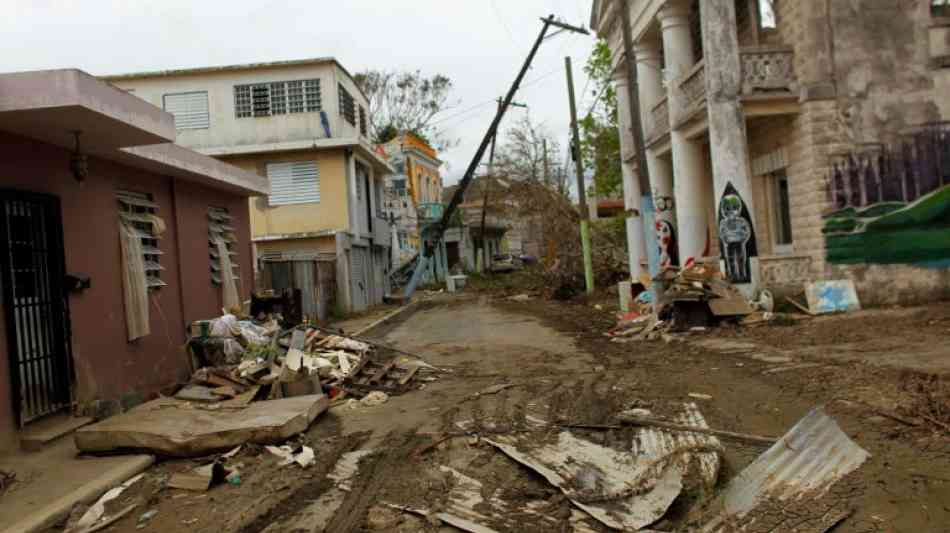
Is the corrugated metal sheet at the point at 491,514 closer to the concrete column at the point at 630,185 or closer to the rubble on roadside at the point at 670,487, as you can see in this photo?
the rubble on roadside at the point at 670,487

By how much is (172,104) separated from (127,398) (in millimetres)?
19215

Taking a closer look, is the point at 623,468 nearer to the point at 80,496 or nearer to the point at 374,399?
the point at 80,496

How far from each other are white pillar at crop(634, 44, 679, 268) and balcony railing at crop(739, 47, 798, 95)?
5569 mm

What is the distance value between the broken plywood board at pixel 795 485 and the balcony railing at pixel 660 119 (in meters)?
13.5

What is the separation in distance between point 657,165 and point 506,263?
Answer: 27.9m

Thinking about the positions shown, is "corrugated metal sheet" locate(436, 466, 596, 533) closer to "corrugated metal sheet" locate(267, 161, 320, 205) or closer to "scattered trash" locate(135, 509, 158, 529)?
"scattered trash" locate(135, 509, 158, 529)

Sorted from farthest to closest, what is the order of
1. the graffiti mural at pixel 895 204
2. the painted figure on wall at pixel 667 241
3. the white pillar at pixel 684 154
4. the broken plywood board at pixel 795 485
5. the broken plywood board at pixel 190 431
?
the painted figure on wall at pixel 667 241
the white pillar at pixel 684 154
the graffiti mural at pixel 895 204
the broken plywood board at pixel 190 431
the broken plywood board at pixel 795 485

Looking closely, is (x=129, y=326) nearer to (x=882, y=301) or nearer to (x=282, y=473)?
(x=282, y=473)

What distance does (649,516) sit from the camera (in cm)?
430

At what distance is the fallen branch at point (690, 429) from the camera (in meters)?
5.70

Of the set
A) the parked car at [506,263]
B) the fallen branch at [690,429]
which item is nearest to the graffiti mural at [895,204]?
the fallen branch at [690,429]

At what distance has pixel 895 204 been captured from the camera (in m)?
13.2

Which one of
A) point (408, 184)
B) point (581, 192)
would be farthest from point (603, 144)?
point (408, 184)

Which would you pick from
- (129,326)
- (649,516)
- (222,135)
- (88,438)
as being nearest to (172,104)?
(222,135)
